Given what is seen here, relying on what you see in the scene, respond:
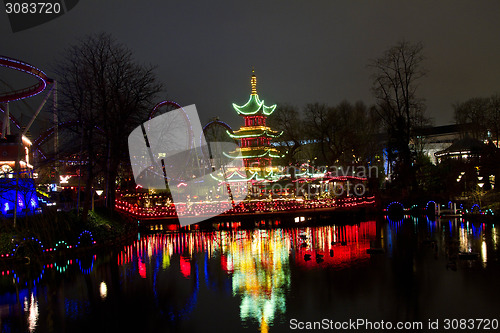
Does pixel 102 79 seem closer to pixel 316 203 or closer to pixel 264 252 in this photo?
pixel 264 252

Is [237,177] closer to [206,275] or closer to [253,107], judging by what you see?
[253,107]

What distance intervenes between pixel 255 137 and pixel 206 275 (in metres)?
42.1

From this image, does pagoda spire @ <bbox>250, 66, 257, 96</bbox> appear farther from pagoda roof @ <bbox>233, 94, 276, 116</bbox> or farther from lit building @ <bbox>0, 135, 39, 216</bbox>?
lit building @ <bbox>0, 135, 39, 216</bbox>

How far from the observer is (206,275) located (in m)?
22.9

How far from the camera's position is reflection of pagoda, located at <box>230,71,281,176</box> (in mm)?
63656

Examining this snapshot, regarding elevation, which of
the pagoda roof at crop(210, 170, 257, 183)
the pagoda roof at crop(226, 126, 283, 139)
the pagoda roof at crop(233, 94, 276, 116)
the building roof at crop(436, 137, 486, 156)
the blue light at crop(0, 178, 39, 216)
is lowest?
the blue light at crop(0, 178, 39, 216)

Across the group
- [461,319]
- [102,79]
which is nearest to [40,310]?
[461,319]

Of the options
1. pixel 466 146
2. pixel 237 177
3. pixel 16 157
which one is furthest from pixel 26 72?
pixel 466 146

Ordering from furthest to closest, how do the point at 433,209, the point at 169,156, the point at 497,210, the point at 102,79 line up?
1. the point at 169,156
2. the point at 433,209
3. the point at 497,210
4. the point at 102,79

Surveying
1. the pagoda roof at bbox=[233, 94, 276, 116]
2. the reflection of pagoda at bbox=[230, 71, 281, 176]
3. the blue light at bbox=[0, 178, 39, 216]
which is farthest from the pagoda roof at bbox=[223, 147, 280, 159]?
the blue light at bbox=[0, 178, 39, 216]

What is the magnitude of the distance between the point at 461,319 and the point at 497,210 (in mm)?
27380

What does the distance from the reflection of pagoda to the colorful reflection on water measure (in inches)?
1052

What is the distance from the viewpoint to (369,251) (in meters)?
27.8

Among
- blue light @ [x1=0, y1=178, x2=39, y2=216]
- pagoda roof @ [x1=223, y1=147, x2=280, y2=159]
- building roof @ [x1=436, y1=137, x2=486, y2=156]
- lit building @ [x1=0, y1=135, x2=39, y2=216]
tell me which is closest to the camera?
lit building @ [x1=0, y1=135, x2=39, y2=216]
